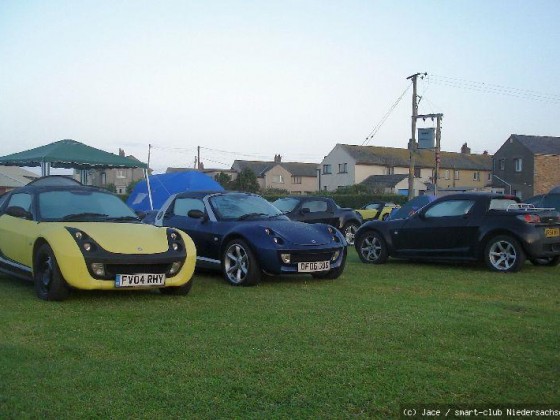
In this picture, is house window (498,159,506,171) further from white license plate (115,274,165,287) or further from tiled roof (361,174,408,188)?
white license plate (115,274,165,287)

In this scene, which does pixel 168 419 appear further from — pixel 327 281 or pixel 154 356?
pixel 327 281

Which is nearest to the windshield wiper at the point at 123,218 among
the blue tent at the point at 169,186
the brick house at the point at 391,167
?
the blue tent at the point at 169,186

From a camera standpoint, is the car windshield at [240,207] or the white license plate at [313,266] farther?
the car windshield at [240,207]

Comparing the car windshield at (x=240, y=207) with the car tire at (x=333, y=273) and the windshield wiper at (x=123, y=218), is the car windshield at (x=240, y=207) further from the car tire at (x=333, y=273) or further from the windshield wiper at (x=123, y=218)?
the windshield wiper at (x=123, y=218)

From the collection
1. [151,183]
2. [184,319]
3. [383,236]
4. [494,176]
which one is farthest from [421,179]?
[184,319]

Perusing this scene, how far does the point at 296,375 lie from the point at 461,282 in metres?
5.68

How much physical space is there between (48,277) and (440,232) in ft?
22.8

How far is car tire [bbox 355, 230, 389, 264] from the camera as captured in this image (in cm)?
1238

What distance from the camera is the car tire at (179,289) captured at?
7.90 metres

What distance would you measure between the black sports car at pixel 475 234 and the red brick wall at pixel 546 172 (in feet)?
183

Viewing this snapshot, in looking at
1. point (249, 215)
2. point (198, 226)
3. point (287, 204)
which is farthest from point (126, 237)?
point (287, 204)

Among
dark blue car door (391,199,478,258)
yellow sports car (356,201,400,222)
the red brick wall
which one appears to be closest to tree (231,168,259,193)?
the red brick wall

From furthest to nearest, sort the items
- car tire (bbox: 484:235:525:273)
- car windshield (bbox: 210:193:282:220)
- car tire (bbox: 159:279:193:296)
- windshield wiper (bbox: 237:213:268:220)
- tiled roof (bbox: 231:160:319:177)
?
tiled roof (bbox: 231:160:319:177) → car tire (bbox: 484:235:525:273) → car windshield (bbox: 210:193:282:220) → windshield wiper (bbox: 237:213:268:220) → car tire (bbox: 159:279:193:296)

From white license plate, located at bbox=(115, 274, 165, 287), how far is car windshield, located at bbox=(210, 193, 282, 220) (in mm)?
2595
